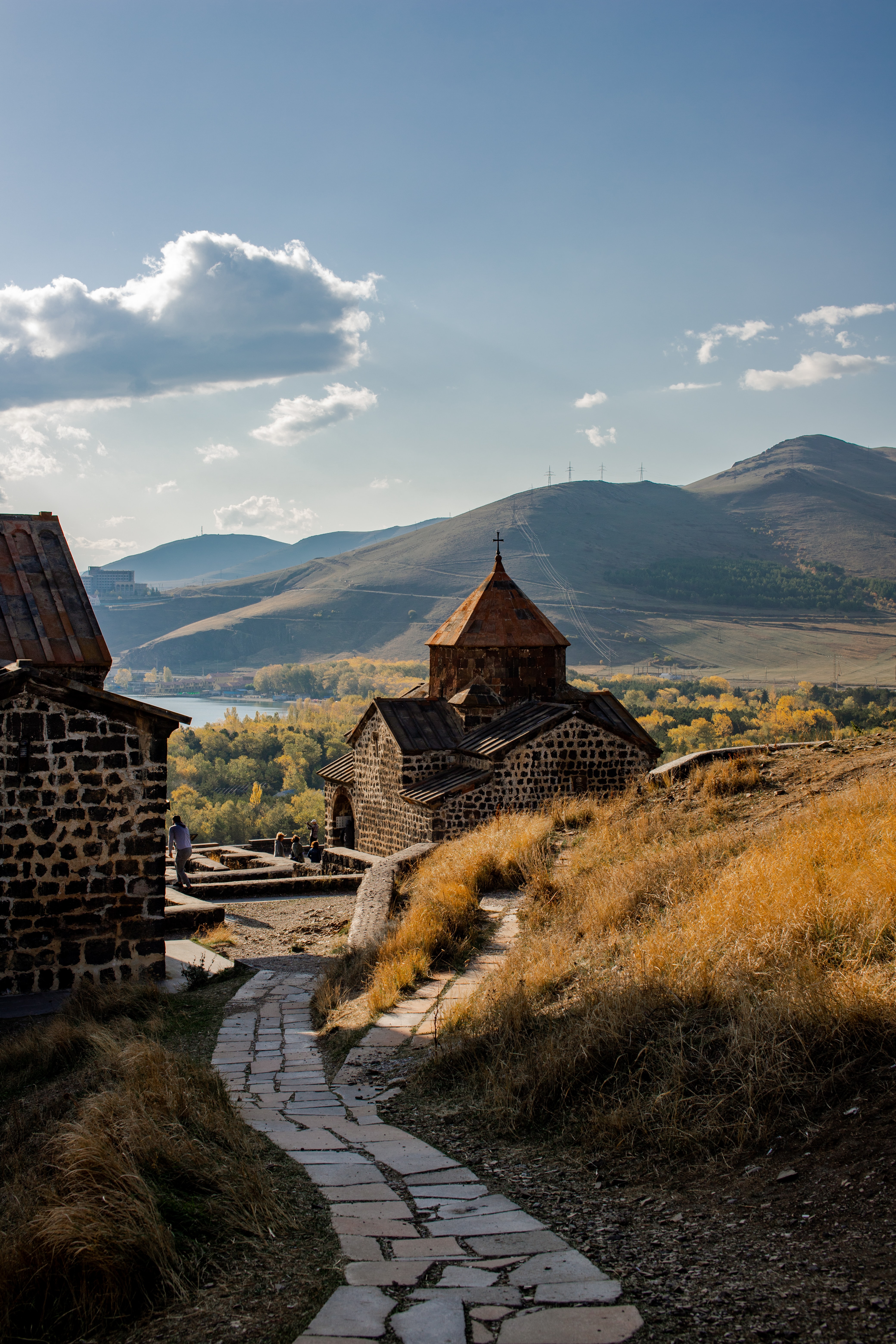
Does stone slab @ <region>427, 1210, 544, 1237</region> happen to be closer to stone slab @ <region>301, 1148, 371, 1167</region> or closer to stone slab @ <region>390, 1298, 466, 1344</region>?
stone slab @ <region>390, 1298, 466, 1344</region>

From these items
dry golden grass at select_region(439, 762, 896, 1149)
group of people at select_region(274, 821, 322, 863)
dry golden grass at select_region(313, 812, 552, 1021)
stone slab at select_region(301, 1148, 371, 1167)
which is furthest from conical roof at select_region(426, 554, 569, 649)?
stone slab at select_region(301, 1148, 371, 1167)

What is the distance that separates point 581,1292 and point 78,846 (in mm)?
6407

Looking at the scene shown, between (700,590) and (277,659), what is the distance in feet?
258

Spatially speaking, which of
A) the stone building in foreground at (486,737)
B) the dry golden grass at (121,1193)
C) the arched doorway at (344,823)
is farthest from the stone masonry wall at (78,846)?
the arched doorway at (344,823)

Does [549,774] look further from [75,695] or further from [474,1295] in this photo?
[474,1295]

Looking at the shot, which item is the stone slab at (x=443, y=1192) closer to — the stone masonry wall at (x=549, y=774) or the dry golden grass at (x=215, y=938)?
the dry golden grass at (x=215, y=938)

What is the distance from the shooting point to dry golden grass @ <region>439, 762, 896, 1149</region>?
12.0 ft

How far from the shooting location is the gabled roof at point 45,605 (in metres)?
9.67

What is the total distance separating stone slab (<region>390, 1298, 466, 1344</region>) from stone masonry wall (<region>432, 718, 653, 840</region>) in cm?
1333

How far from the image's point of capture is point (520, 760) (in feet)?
53.4

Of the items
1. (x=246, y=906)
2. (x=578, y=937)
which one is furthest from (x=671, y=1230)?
(x=246, y=906)

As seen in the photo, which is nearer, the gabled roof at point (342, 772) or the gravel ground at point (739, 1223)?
the gravel ground at point (739, 1223)

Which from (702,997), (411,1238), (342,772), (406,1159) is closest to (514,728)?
(342,772)

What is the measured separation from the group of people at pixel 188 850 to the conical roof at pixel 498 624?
5511 millimetres
